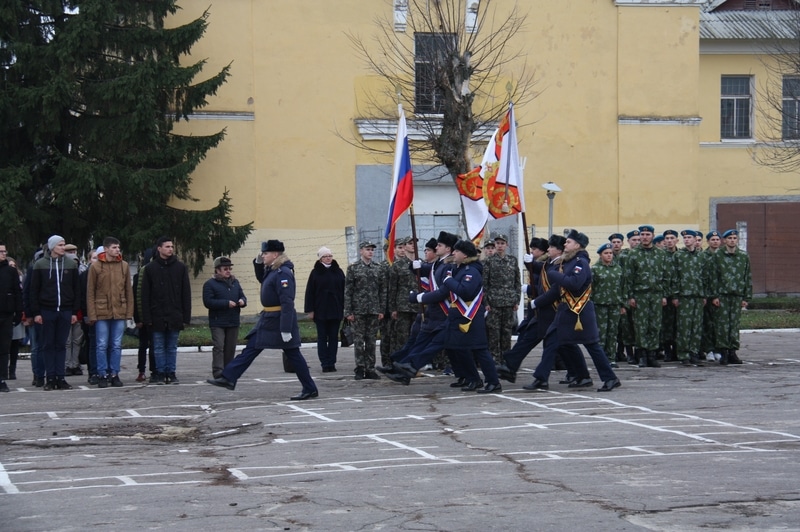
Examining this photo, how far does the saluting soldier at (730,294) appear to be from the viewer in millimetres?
18047

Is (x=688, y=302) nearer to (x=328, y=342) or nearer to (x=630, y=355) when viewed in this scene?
(x=630, y=355)

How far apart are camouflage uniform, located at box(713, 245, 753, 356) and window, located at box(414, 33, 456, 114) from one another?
8513 mm

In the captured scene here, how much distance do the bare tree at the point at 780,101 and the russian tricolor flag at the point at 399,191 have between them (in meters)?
17.6

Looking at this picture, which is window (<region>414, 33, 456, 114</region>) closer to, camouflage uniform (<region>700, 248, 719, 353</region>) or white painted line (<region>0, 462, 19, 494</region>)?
camouflage uniform (<region>700, 248, 719, 353</region>)

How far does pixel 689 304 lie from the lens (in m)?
18.0

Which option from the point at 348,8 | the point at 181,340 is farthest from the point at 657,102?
the point at 181,340

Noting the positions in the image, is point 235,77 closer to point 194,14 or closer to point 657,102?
point 194,14

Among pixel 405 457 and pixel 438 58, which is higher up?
pixel 438 58

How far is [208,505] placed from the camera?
789cm

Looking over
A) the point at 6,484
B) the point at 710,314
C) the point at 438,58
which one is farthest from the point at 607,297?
the point at 6,484

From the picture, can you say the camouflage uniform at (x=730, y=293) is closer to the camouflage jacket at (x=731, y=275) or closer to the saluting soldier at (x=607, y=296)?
the camouflage jacket at (x=731, y=275)

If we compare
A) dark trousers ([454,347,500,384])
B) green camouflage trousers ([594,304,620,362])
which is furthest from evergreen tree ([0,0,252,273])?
dark trousers ([454,347,500,384])

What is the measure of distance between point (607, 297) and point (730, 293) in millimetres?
2090

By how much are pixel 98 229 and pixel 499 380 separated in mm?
12947
